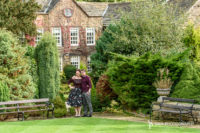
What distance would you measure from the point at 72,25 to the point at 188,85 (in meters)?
24.1

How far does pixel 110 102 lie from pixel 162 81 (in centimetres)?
363

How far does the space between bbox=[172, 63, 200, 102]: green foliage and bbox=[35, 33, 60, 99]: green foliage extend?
6309 millimetres

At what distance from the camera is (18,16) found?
32.1 meters

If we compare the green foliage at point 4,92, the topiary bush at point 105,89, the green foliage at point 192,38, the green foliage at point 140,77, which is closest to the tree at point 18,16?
the green foliage at point 192,38

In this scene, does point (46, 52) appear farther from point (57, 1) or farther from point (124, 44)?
point (57, 1)

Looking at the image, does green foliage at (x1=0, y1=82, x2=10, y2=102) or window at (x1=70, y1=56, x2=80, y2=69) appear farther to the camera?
window at (x1=70, y1=56, x2=80, y2=69)

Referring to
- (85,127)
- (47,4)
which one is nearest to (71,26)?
(47,4)

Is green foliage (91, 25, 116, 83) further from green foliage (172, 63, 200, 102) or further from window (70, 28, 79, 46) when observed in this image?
green foliage (172, 63, 200, 102)

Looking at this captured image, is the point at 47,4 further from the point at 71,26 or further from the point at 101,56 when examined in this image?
the point at 101,56

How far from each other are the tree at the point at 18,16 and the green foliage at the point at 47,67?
1109 centimetres

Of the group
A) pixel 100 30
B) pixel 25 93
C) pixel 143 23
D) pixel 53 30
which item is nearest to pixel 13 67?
pixel 25 93

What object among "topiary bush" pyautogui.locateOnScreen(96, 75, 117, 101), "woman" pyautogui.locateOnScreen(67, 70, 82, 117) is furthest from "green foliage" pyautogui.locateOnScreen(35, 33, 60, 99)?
"woman" pyautogui.locateOnScreen(67, 70, 82, 117)

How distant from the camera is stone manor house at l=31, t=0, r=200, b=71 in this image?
124 feet

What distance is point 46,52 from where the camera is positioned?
2014 cm
